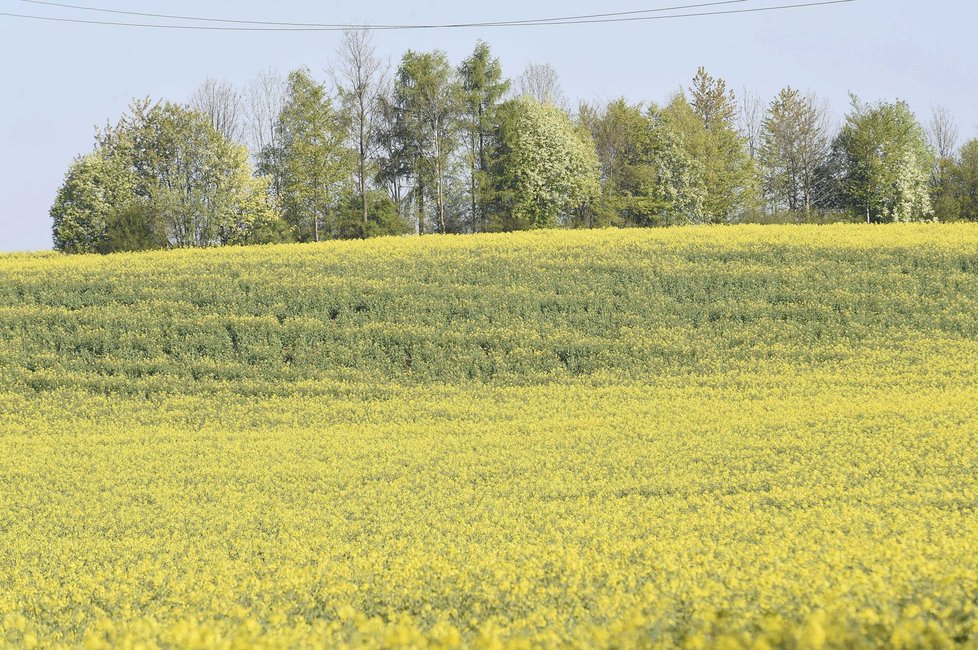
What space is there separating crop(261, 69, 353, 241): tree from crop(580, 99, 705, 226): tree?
16.8m

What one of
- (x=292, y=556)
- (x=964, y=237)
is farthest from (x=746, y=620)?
(x=964, y=237)

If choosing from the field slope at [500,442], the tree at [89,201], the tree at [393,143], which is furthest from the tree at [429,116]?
the field slope at [500,442]

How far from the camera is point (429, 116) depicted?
194 ft

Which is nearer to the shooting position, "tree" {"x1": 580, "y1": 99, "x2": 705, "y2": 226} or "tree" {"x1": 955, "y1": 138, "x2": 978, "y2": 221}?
"tree" {"x1": 580, "y1": 99, "x2": 705, "y2": 226}

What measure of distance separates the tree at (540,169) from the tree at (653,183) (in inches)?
107

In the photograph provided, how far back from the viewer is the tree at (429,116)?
193 ft

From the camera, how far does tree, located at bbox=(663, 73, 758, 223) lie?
5722cm

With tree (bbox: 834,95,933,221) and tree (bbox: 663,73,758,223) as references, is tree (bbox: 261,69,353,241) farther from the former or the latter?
tree (bbox: 834,95,933,221)

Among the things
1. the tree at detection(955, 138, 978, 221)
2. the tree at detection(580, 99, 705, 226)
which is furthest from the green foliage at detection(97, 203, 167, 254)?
the tree at detection(955, 138, 978, 221)

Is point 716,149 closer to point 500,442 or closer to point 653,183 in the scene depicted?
point 653,183

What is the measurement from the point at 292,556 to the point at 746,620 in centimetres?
589

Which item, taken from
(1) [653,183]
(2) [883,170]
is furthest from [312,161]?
(2) [883,170]

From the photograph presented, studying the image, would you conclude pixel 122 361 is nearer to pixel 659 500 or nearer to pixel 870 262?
pixel 659 500

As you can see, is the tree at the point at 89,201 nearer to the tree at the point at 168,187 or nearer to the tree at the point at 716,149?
the tree at the point at 168,187
